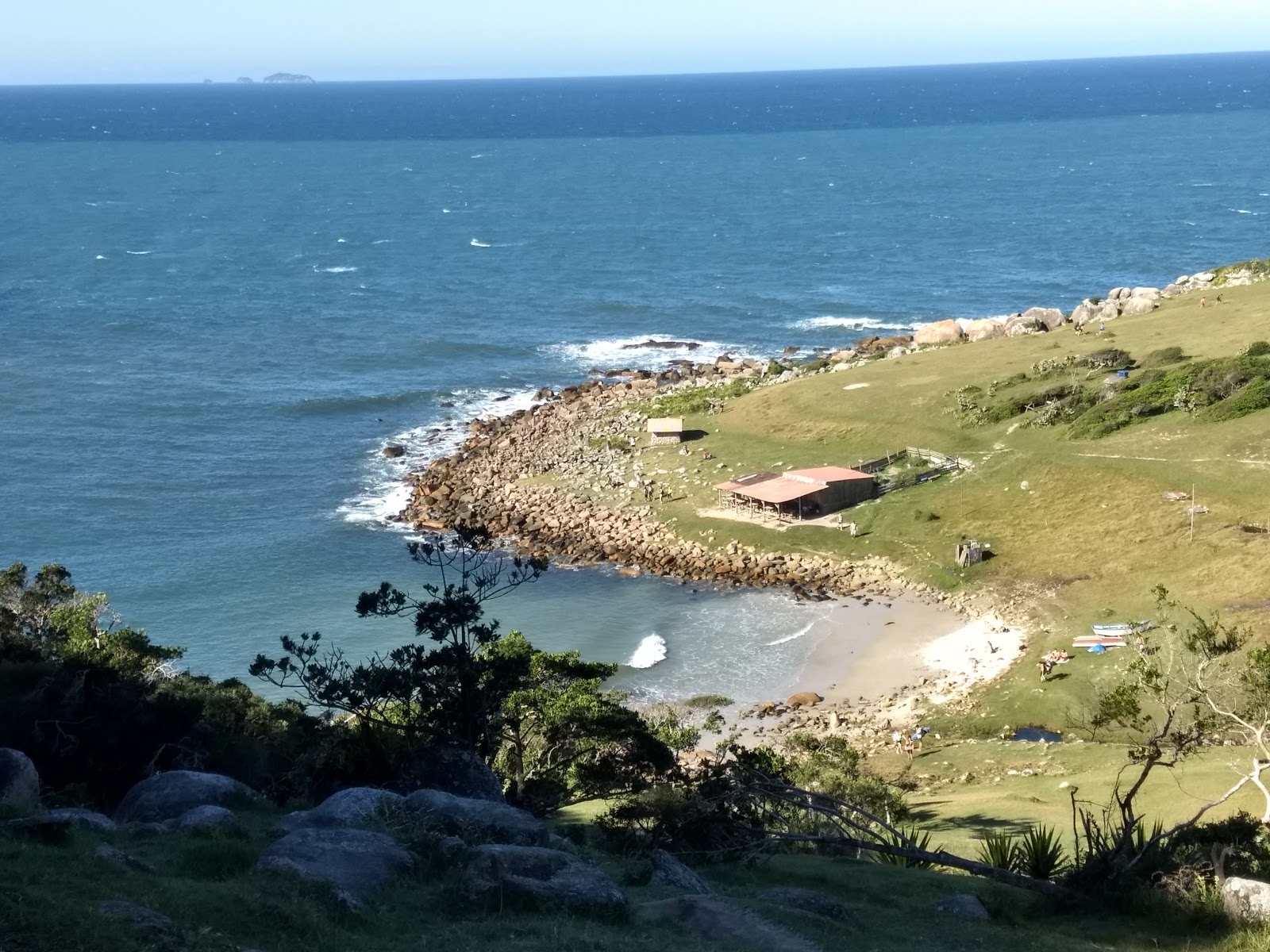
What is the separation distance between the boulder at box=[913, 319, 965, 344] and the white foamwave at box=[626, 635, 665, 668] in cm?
3469

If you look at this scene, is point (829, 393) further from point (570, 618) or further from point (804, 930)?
point (804, 930)

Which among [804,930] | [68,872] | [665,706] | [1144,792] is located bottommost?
[665,706]

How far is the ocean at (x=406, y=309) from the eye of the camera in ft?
153

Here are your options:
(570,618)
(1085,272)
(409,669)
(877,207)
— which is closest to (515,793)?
(409,669)

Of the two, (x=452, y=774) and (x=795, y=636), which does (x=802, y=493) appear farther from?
Answer: (x=452, y=774)

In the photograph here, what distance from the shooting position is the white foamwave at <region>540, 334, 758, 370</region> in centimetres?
7850

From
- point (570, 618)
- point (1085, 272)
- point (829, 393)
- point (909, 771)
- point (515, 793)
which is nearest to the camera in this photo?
point (515, 793)

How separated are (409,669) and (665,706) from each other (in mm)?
14468

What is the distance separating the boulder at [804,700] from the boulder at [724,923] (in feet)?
71.0

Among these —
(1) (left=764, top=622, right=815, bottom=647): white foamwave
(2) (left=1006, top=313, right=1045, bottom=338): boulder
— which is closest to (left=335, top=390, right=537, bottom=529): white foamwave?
(1) (left=764, top=622, right=815, bottom=647): white foamwave

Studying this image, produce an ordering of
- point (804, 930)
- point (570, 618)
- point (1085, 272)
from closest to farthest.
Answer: point (804, 930), point (570, 618), point (1085, 272)

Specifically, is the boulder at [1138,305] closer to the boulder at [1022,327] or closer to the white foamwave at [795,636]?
the boulder at [1022,327]

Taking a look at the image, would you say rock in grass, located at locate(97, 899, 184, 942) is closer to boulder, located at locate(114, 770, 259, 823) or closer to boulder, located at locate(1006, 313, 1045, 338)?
boulder, located at locate(114, 770, 259, 823)

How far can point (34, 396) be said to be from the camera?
71.0 m
